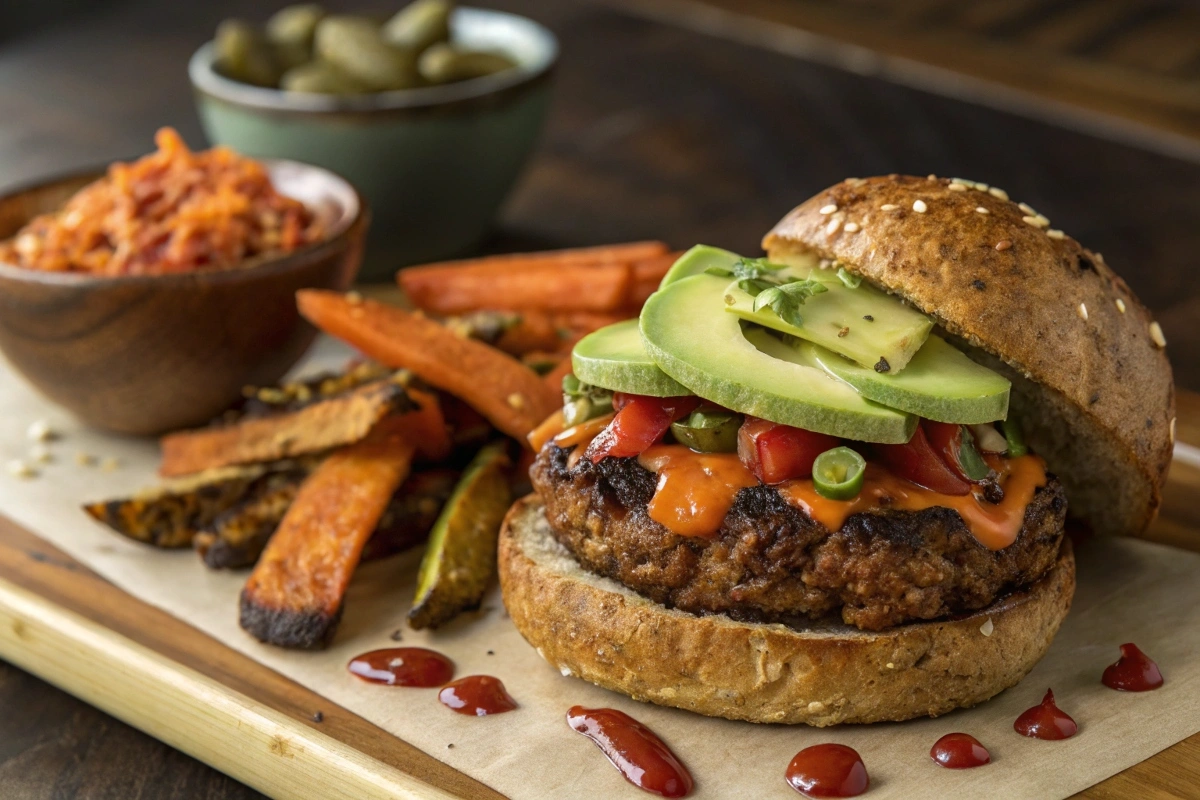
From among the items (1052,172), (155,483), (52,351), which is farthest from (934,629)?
(1052,172)

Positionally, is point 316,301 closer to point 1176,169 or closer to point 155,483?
point 155,483

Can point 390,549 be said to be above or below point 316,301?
below

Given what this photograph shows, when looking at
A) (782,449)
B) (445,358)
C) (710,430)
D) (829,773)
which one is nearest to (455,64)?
(445,358)

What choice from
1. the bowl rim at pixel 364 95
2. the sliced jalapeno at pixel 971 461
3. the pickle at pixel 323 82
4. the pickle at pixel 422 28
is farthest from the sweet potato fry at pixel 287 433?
the pickle at pixel 422 28

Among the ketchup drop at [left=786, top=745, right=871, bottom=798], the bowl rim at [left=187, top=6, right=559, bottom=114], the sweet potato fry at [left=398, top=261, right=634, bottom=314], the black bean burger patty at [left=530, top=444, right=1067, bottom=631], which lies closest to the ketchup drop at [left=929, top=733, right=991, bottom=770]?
the ketchup drop at [left=786, top=745, right=871, bottom=798]

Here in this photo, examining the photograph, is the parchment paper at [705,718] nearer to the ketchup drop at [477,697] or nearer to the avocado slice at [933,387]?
the ketchup drop at [477,697]
